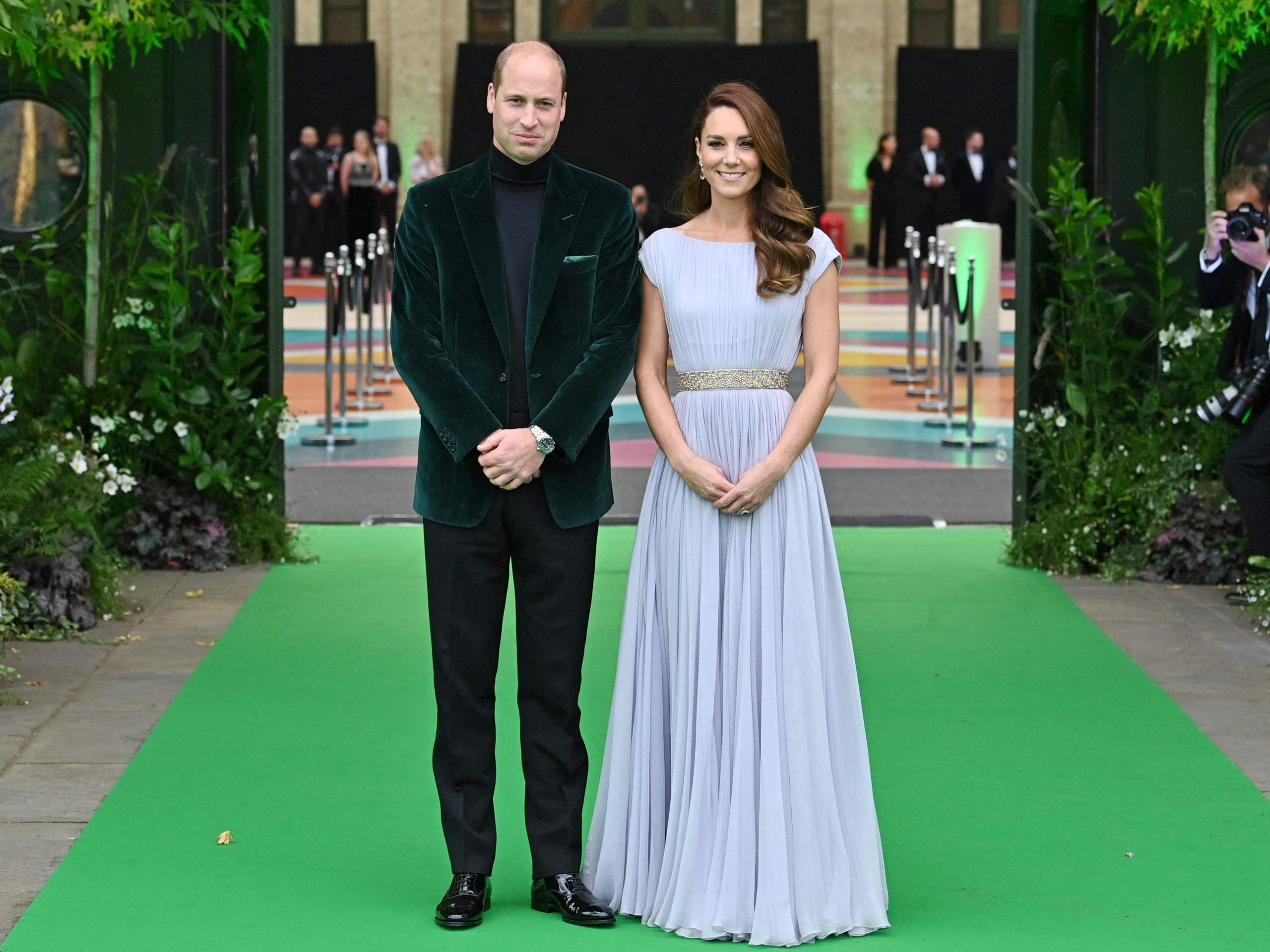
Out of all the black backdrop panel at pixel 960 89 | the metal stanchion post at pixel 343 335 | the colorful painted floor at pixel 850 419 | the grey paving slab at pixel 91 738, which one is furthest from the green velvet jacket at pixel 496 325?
the black backdrop panel at pixel 960 89

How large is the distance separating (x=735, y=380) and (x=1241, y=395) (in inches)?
151

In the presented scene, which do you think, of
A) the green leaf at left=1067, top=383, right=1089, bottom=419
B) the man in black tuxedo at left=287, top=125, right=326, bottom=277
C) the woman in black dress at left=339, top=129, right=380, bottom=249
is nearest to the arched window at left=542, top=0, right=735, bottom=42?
the man in black tuxedo at left=287, top=125, right=326, bottom=277

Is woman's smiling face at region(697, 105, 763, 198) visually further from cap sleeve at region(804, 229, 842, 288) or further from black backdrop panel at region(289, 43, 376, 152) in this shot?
black backdrop panel at region(289, 43, 376, 152)

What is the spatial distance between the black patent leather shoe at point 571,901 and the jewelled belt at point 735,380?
1.08 m

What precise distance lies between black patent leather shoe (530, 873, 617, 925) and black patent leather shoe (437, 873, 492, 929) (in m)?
0.13

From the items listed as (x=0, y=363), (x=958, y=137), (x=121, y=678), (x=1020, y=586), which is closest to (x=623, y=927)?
(x=121, y=678)

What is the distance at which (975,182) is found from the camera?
91.3 feet

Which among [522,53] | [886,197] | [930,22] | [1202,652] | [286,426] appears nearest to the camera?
[522,53]

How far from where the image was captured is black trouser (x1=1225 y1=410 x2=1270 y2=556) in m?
7.16

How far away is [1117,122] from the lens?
27.6ft

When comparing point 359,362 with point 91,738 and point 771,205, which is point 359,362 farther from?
point 771,205

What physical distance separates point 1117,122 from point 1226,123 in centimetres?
48

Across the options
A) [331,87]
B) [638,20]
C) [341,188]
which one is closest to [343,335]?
[341,188]

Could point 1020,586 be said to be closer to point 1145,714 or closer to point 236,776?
point 1145,714
